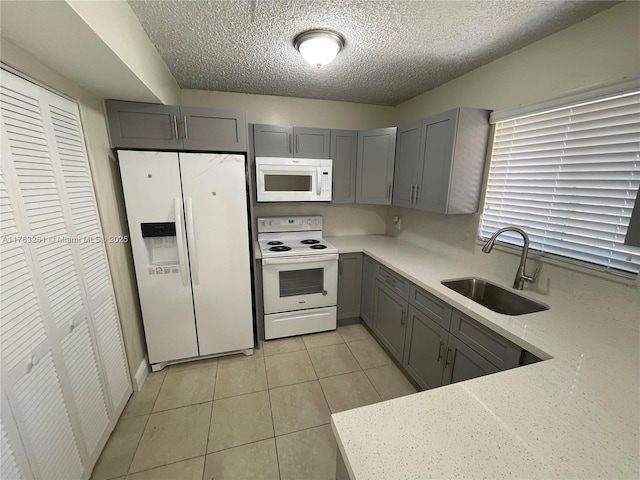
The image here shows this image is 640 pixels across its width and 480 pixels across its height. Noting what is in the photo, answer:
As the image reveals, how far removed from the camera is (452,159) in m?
1.88

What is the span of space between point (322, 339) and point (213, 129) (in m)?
2.15

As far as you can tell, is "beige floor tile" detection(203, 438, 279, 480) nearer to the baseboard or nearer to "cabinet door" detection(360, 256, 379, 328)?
the baseboard

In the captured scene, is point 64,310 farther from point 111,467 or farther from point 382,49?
point 382,49

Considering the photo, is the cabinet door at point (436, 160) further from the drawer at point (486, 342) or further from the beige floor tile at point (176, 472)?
the beige floor tile at point (176, 472)

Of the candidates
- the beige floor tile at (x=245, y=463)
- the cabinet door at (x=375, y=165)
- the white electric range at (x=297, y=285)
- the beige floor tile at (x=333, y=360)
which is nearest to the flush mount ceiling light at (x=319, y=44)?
the cabinet door at (x=375, y=165)

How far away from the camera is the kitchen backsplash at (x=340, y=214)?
289 cm

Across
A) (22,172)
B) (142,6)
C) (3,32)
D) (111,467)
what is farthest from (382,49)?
(111,467)

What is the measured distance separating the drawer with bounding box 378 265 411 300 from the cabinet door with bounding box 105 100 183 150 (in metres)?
1.93

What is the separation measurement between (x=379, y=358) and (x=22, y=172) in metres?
2.59

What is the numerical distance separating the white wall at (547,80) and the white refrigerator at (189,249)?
186 cm

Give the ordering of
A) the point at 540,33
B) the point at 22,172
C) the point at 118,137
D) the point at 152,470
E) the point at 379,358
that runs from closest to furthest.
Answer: the point at 22,172 → the point at 152,470 → the point at 540,33 → the point at 118,137 → the point at 379,358

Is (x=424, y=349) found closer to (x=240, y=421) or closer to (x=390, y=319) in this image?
(x=390, y=319)

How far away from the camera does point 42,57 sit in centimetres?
110

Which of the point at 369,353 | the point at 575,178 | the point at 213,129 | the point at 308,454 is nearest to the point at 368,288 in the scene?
the point at 369,353
